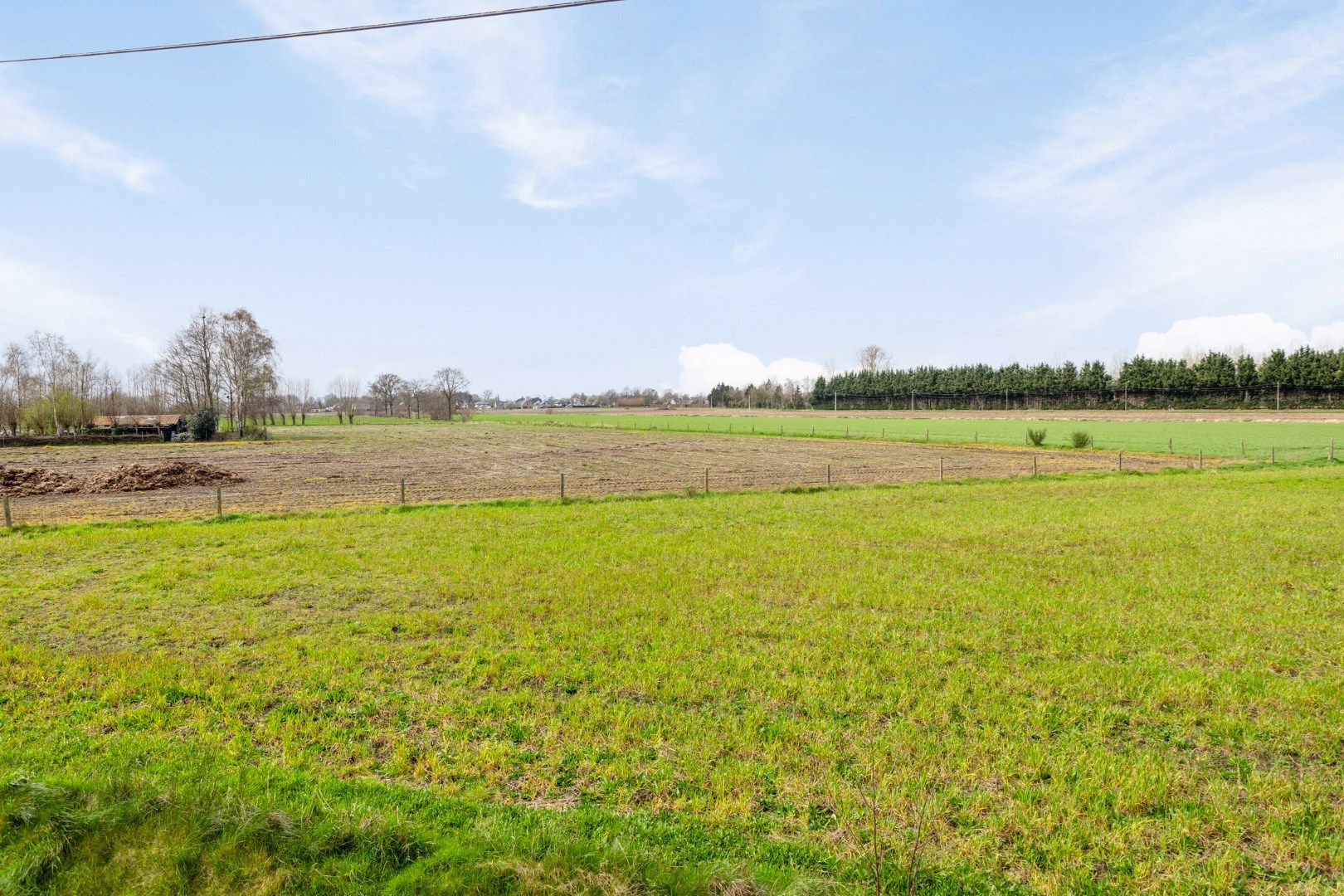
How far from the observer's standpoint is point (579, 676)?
7312 millimetres

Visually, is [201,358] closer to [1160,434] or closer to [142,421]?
[142,421]

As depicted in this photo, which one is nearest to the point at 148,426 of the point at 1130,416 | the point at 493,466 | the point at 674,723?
the point at 493,466

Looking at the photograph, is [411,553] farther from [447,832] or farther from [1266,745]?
[1266,745]

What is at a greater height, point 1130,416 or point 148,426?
point 148,426

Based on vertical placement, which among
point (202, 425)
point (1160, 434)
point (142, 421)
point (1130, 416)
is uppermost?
point (142, 421)

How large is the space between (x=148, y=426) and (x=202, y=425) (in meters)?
10.7

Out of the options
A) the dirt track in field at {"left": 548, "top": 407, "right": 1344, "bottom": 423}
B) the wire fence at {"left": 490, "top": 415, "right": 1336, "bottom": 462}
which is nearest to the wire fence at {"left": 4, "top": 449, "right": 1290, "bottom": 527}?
the wire fence at {"left": 490, "top": 415, "right": 1336, "bottom": 462}

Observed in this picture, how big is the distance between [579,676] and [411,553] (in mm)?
7968

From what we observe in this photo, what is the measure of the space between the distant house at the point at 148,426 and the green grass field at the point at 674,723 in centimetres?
6633

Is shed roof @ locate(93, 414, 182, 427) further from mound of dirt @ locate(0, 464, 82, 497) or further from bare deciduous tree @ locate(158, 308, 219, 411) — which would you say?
mound of dirt @ locate(0, 464, 82, 497)

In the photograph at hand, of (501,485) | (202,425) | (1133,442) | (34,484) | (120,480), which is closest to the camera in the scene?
(34,484)

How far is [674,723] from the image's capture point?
6148 mm

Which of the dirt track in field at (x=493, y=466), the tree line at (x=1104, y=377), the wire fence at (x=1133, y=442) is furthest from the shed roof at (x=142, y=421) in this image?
the tree line at (x=1104, y=377)

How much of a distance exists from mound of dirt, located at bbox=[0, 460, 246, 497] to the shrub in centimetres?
3596
